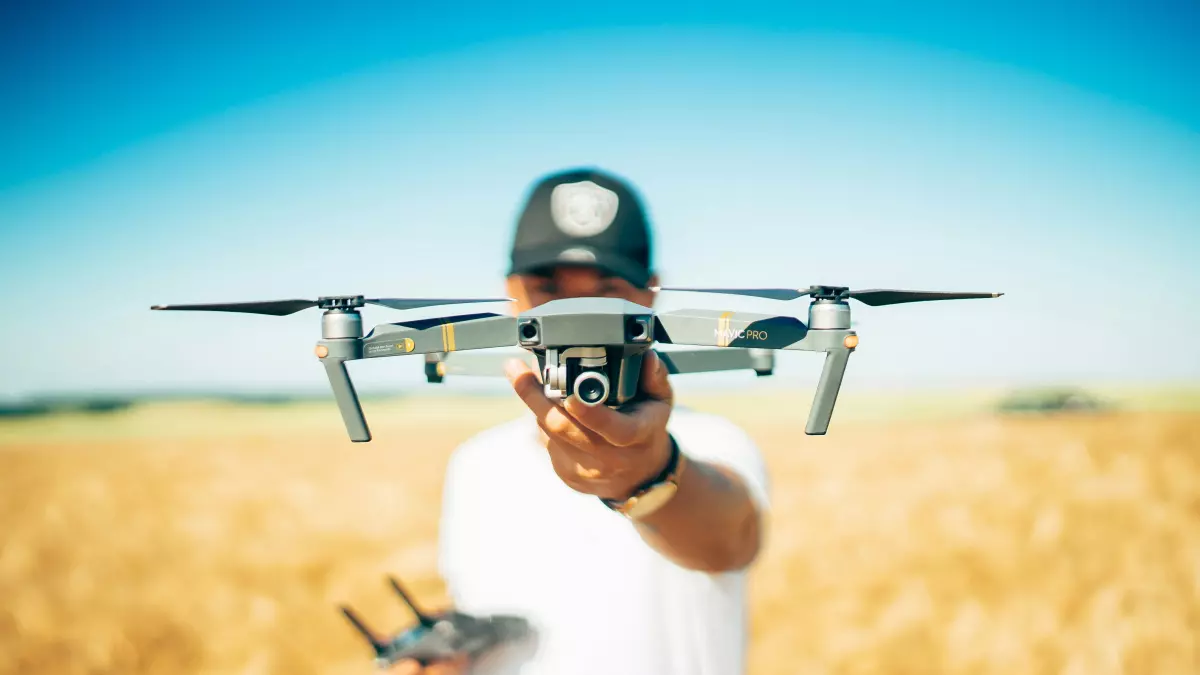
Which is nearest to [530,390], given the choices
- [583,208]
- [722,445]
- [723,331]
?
[723,331]

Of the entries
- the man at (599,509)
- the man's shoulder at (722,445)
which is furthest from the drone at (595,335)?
the man's shoulder at (722,445)

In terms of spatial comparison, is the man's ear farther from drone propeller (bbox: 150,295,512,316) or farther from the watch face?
the watch face

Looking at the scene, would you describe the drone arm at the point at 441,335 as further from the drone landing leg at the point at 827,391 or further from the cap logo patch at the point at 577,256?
the drone landing leg at the point at 827,391

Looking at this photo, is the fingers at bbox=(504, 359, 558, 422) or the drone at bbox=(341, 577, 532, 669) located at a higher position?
the fingers at bbox=(504, 359, 558, 422)

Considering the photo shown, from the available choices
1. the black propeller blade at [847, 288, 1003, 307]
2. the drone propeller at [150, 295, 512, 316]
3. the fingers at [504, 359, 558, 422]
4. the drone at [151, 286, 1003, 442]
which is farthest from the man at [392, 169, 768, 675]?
the black propeller blade at [847, 288, 1003, 307]

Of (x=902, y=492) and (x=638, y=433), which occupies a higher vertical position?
(x=638, y=433)

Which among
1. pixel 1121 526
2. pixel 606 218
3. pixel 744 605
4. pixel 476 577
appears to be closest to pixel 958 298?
pixel 606 218

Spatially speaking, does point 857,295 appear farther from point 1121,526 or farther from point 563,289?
point 1121,526
